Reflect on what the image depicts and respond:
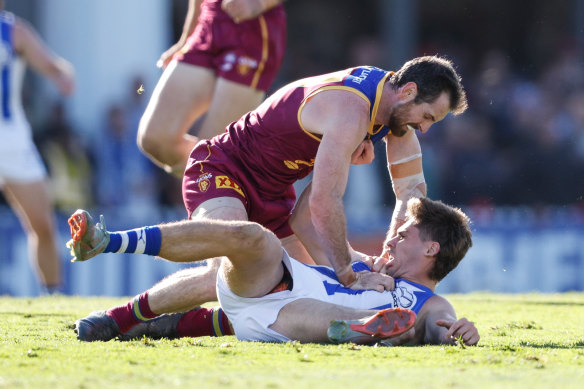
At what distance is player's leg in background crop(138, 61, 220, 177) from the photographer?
788 cm

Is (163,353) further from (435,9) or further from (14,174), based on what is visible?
(435,9)

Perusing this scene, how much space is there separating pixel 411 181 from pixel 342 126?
122 centimetres

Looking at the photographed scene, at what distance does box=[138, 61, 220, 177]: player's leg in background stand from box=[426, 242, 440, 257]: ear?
A: 2.83 meters

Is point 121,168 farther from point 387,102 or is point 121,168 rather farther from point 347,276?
point 347,276

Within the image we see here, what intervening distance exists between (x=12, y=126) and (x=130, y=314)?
4.23m

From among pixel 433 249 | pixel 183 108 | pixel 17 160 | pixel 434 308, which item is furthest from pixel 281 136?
pixel 17 160

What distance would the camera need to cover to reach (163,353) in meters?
4.86

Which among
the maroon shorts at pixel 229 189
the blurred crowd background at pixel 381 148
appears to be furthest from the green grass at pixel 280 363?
the blurred crowd background at pixel 381 148

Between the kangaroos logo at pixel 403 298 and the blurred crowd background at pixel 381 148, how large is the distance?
671cm

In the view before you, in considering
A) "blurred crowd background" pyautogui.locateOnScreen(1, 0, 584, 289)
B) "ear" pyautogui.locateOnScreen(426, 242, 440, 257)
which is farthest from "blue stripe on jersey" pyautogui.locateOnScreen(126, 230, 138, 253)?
"blurred crowd background" pyautogui.locateOnScreen(1, 0, 584, 289)

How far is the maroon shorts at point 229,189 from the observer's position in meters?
6.22

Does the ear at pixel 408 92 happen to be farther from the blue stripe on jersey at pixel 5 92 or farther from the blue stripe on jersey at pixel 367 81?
the blue stripe on jersey at pixel 5 92

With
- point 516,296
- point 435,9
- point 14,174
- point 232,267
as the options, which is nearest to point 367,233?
point 516,296

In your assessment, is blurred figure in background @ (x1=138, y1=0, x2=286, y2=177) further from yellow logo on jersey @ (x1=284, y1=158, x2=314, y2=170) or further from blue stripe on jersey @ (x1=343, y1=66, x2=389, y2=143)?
blue stripe on jersey @ (x1=343, y1=66, x2=389, y2=143)
